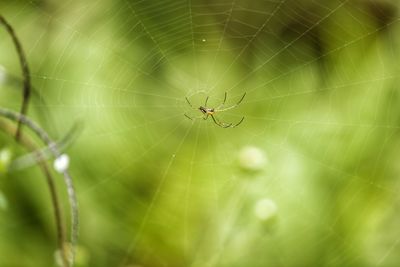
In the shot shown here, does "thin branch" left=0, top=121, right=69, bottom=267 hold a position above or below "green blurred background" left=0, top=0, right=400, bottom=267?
below

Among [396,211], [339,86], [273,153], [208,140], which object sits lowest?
[396,211]

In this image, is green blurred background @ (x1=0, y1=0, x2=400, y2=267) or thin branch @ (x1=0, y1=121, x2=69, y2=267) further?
green blurred background @ (x1=0, y1=0, x2=400, y2=267)

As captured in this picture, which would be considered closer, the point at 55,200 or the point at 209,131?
the point at 55,200

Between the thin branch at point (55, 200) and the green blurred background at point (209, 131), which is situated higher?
the green blurred background at point (209, 131)

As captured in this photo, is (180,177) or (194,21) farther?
(194,21)

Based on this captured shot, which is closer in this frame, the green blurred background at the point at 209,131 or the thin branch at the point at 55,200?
the thin branch at the point at 55,200

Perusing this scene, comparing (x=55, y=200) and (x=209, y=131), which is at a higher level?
(x=209, y=131)

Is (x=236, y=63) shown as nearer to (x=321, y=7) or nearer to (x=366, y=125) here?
(x=321, y=7)

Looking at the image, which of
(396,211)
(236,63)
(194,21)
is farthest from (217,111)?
(396,211)
